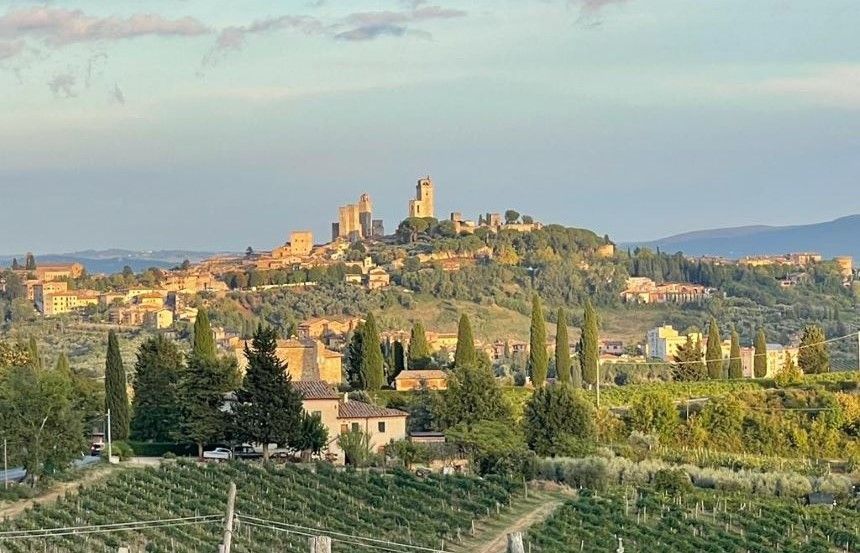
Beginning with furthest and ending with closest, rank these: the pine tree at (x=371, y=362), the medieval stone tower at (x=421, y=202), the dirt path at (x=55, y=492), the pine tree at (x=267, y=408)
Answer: the medieval stone tower at (x=421, y=202) → the pine tree at (x=371, y=362) → the pine tree at (x=267, y=408) → the dirt path at (x=55, y=492)

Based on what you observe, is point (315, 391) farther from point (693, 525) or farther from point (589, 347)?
point (693, 525)

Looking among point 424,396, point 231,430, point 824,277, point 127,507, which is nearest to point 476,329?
point 824,277

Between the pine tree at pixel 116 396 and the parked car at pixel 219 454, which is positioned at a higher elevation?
the pine tree at pixel 116 396

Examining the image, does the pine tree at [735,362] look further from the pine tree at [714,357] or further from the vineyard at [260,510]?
the vineyard at [260,510]

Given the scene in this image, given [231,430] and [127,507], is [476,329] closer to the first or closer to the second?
[231,430]

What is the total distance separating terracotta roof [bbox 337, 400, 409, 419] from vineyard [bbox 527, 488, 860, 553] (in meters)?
9.65

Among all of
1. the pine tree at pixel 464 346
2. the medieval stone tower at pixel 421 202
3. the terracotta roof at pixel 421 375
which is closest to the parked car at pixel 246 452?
the pine tree at pixel 464 346

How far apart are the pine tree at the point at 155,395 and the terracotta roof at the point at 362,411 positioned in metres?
4.09

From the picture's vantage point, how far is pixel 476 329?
90.1 m

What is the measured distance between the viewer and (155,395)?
44.2 metres

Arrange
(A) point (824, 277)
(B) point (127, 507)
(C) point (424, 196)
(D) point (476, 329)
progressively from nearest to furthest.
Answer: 1. (B) point (127, 507)
2. (D) point (476, 329)
3. (A) point (824, 277)
4. (C) point (424, 196)

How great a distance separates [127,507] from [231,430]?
8.48m

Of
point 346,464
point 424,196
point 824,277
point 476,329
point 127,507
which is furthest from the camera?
point 424,196

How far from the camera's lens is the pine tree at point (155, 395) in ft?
143
